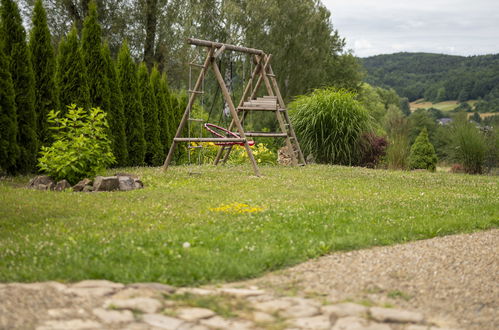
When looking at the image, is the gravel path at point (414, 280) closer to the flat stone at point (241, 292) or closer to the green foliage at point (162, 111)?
the flat stone at point (241, 292)

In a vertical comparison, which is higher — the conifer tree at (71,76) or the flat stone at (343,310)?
the conifer tree at (71,76)

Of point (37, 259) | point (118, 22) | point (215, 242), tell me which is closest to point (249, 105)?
point (215, 242)

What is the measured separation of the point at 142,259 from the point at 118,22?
22838mm

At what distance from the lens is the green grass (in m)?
4.32

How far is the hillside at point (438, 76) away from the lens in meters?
49.7

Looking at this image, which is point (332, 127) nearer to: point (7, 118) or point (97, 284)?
point (7, 118)

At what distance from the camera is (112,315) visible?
3.34m

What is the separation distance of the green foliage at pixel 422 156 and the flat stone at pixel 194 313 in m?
15.2

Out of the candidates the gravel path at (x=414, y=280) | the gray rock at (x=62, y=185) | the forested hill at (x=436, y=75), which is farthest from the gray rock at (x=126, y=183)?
the forested hill at (x=436, y=75)

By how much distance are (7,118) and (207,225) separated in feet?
22.7

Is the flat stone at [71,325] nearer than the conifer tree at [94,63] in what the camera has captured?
Yes

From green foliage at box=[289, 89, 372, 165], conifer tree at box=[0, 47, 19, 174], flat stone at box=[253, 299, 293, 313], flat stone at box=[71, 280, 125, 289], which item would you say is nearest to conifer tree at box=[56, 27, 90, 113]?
conifer tree at box=[0, 47, 19, 174]

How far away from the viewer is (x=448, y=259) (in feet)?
16.3

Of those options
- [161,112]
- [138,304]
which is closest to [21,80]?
[161,112]
